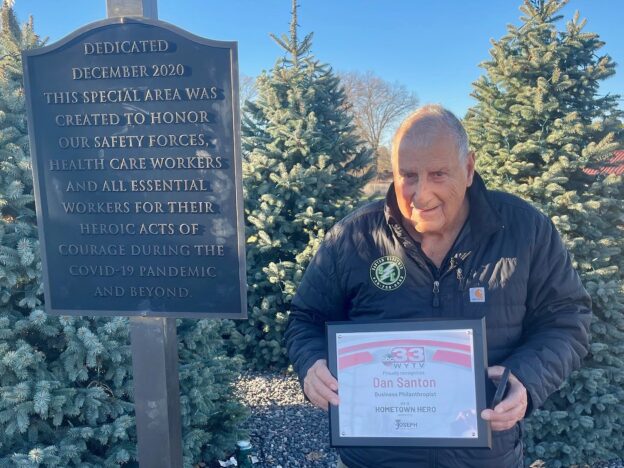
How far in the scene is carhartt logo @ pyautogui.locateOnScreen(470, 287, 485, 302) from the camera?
6.31 ft

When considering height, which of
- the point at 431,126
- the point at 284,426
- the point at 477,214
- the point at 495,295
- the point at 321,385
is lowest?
the point at 284,426

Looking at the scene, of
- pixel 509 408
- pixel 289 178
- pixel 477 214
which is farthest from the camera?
pixel 289 178

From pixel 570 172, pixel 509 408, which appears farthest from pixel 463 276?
pixel 570 172

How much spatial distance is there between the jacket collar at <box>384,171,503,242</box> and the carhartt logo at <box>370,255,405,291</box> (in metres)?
0.12

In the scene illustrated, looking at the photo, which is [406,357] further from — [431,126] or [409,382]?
[431,126]

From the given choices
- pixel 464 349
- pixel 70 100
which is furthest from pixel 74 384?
pixel 464 349

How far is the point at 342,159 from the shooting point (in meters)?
6.49

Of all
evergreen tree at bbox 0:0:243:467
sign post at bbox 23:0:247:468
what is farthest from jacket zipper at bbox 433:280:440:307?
evergreen tree at bbox 0:0:243:467

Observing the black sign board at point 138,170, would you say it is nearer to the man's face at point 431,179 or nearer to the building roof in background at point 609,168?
the man's face at point 431,179

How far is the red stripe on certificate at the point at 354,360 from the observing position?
1.88 m

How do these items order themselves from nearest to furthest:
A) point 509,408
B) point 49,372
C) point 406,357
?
point 509,408, point 406,357, point 49,372

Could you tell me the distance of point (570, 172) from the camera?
4.59 m

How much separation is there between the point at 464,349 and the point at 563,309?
466 mm

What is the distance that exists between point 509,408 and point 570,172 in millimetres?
3491
